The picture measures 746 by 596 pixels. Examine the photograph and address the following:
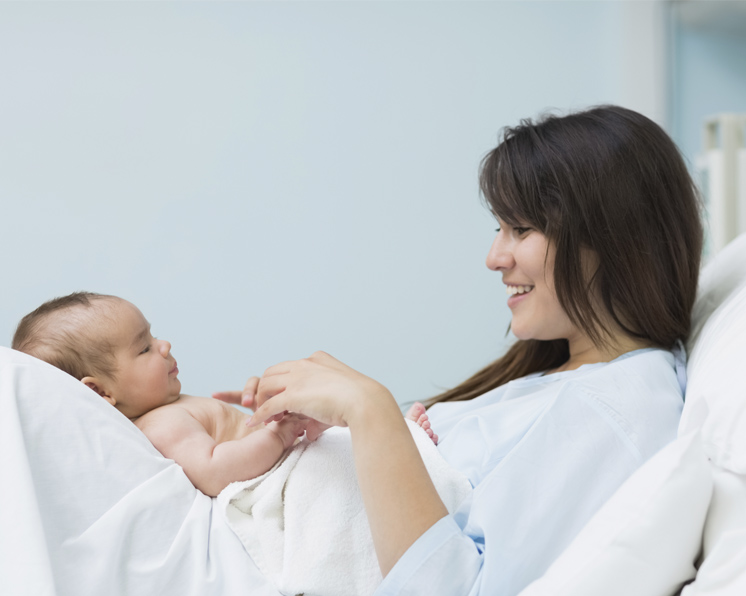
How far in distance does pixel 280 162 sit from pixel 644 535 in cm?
169

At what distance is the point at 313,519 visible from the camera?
0.90 m

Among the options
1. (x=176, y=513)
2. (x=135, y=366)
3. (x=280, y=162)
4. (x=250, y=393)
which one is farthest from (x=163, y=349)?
(x=280, y=162)

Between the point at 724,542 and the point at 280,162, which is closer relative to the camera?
the point at 724,542

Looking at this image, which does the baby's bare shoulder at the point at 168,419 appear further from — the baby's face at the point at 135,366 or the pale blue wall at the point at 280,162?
the pale blue wall at the point at 280,162

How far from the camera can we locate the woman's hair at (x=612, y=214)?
110 centimetres

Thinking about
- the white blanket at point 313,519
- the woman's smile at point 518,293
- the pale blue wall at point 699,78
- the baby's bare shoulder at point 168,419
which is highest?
the pale blue wall at point 699,78

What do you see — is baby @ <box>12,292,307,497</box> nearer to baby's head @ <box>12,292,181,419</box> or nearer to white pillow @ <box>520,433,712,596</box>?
baby's head @ <box>12,292,181,419</box>

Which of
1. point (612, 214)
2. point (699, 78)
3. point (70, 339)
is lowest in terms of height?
point (70, 339)

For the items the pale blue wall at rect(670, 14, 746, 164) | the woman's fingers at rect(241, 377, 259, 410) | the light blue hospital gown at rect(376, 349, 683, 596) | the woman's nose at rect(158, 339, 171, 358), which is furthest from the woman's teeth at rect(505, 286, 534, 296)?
the pale blue wall at rect(670, 14, 746, 164)

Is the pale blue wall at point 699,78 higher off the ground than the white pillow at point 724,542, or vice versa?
the pale blue wall at point 699,78

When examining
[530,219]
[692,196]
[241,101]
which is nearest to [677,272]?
[692,196]

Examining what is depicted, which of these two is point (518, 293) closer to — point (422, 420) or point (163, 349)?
point (422, 420)

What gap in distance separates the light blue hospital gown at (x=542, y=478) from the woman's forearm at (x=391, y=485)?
20mm

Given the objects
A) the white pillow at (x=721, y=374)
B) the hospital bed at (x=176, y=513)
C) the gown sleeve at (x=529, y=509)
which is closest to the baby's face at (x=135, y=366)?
the hospital bed at (x=176, y=513)
